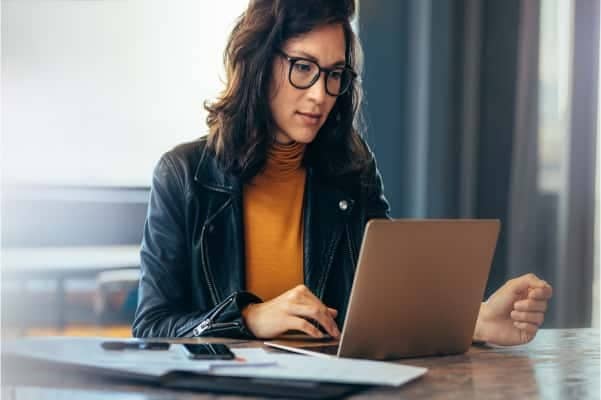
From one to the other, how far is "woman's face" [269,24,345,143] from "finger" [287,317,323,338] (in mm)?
513

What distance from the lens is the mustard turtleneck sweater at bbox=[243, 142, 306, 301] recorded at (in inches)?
67.2

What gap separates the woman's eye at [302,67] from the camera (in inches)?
65.6

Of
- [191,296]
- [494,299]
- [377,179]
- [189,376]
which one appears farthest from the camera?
[377,179]

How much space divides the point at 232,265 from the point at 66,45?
1.38 m

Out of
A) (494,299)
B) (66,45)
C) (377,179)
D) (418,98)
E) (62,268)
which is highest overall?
(66,45)

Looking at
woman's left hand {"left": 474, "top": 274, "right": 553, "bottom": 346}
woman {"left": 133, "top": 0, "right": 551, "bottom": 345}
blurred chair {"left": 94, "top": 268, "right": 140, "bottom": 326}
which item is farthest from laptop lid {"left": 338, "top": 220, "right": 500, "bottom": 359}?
blurred chair {"left": 94, "top": 268, "right": 140, "bottom": 326}

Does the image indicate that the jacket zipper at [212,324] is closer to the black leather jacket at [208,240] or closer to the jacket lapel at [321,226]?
the black leather jacket at [208,240]

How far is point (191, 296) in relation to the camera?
164 centimetres

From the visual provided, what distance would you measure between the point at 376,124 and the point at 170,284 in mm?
1371

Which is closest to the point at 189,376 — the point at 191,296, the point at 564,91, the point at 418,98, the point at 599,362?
the point at 599,362

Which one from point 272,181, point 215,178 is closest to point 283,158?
point 272,181

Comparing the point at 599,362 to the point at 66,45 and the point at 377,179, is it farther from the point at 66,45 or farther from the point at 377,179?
the point at 66,45

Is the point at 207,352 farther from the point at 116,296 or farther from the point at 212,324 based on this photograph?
the point at 116,296

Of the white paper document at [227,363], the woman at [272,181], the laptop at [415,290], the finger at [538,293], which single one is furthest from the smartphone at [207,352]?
the finger at [538,293]
